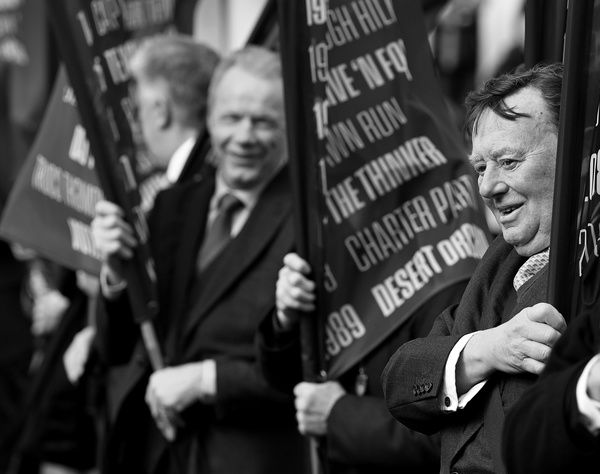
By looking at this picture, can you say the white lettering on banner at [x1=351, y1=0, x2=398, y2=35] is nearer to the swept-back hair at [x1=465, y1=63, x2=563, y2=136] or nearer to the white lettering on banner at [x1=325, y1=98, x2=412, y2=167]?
the white lettering on banner at [x1=325, y1=98, x2=412, y2=167]

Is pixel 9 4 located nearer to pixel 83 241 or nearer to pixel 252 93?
pixel 83 241

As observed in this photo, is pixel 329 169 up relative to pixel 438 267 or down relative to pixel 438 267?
up

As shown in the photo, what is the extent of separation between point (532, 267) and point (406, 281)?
1.19 meters

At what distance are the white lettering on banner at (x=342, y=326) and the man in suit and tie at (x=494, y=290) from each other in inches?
43.2

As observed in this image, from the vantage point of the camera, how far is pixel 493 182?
334cm

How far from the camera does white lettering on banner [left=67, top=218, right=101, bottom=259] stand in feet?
20.1

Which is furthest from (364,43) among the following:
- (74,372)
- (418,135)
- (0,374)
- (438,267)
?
(0,374)

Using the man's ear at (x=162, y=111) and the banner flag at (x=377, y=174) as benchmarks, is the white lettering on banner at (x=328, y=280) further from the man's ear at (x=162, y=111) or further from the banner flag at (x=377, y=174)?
the man's ear at (x=162, y=111)

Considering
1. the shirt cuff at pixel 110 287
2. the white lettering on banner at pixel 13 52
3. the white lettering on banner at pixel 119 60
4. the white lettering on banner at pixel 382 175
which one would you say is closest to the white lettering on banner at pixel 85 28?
the white lettering on banner at pixel 119 60

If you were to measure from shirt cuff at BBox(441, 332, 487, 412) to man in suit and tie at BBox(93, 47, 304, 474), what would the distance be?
173cm

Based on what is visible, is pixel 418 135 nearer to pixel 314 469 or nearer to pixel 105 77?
pixel 314 469

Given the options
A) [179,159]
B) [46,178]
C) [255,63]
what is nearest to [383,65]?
[255,63]

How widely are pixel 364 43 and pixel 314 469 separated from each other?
4.14ft

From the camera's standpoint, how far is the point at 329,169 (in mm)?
4539
